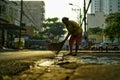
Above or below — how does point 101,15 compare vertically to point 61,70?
above

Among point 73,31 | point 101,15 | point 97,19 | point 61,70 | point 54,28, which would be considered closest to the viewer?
point 61,70

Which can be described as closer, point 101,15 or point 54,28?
point 54,28

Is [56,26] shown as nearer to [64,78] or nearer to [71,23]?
[71,23]

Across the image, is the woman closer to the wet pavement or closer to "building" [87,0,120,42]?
the wet pavement

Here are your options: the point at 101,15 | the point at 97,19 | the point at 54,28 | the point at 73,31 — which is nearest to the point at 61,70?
the point at 73,31

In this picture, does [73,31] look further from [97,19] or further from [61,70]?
[97,19]

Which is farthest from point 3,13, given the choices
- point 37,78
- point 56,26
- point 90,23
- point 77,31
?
point 90,23

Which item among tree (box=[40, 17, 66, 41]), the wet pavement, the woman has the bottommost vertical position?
the wet pavement

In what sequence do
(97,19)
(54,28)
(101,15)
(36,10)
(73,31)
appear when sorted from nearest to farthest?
(73,31)
(54,28)
(36,10)
(101,15)
(97,19)

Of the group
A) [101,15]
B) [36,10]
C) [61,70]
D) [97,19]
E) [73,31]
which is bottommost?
[61,70]

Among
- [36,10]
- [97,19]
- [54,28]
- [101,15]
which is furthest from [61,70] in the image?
[97,19]

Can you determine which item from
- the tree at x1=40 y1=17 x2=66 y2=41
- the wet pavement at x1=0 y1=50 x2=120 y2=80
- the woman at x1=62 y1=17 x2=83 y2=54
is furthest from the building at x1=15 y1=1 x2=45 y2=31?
the wet pavement at x1=0 y1=50 x2=120 y2=80

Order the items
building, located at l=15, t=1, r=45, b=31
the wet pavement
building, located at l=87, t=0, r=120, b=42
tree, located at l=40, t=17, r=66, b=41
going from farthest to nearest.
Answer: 1. building, located at l=87, t=0, r=120, b=42
2. building, located at l=15, t=1, r=45, b=31
3. tree, located at l=40, t=17, r=66, b=41
4. the wet pavement

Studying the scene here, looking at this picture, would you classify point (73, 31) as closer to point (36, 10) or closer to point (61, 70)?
point (61, 70)
